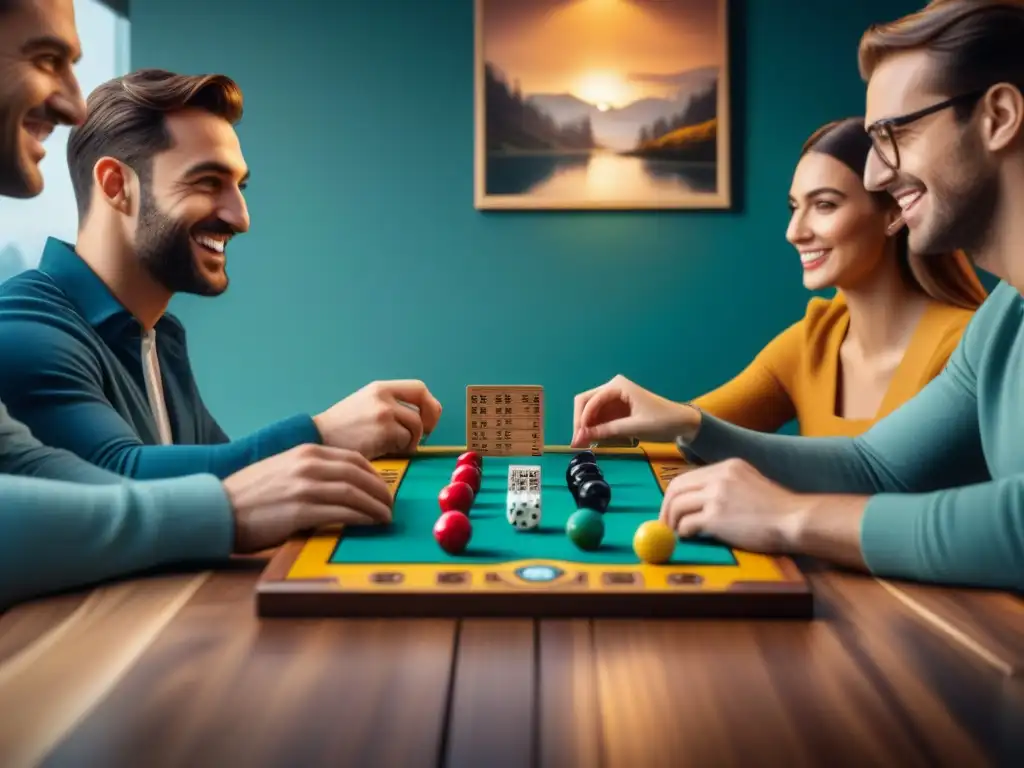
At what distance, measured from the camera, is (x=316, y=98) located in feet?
10.5

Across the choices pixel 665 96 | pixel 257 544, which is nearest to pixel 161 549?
pixel 257 544

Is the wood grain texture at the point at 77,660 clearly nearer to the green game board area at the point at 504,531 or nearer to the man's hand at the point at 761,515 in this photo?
the green game board area at the point at 504,531

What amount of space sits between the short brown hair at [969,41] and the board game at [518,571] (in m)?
0.73

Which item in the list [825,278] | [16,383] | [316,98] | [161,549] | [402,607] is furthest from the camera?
[316,98]

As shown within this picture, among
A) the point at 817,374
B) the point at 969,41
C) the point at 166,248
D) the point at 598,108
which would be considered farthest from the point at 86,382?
the point at 598,108

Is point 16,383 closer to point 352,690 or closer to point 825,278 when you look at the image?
point 352,690

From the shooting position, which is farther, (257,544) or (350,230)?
(350,230)

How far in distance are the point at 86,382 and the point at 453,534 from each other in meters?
0.74

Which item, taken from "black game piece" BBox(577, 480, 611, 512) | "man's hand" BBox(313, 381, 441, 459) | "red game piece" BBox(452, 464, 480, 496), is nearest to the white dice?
"black game piece" BBox(577, 480, 611, 512)

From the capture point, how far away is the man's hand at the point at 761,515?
1070 mm

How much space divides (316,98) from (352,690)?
2.78 m

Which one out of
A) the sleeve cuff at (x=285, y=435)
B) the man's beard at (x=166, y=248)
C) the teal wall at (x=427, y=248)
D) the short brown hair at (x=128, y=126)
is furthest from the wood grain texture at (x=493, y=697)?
the teal wall at (x=427, y=248)

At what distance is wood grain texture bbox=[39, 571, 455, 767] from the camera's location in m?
0.68

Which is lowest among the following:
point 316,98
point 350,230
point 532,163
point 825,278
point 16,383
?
point 16,383
